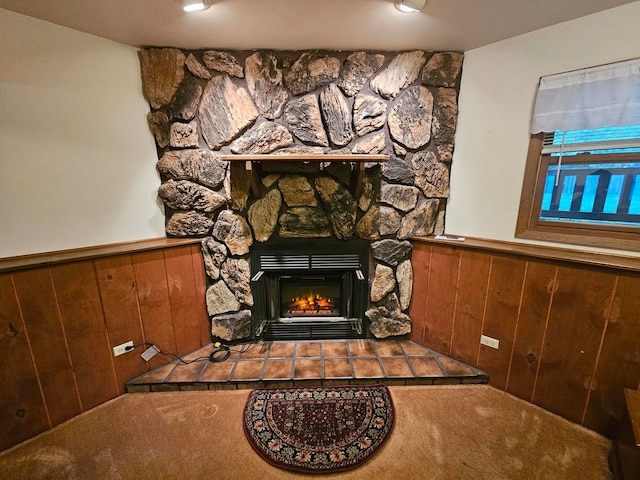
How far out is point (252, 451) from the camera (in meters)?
1.33

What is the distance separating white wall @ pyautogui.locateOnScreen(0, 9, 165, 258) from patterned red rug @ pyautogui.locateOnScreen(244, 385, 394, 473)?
1.48m

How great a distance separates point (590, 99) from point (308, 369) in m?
2.34


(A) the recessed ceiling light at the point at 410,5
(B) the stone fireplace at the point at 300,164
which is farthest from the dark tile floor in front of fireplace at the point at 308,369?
(A) the recessed ceiling light at the point at 410,5

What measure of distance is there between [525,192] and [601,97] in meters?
0.57

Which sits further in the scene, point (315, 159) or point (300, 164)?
point (300, 164)

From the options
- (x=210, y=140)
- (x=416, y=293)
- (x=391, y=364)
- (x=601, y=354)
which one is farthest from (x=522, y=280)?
(x=210, y=140)

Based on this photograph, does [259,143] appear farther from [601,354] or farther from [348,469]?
[601,354]

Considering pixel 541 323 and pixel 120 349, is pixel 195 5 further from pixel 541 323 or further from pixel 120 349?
pixel 541 323

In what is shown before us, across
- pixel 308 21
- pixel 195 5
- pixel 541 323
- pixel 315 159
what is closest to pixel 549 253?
pixel 541 323

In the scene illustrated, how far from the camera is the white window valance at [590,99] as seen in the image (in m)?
1.30

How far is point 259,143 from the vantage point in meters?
1.79

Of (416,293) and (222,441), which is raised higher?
(416,293)

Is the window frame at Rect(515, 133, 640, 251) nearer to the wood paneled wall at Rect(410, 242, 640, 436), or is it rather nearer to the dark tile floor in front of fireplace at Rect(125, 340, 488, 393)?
the wood paneled wall at Rect(410, 242, 640, 436)

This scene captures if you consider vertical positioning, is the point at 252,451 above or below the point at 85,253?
below
